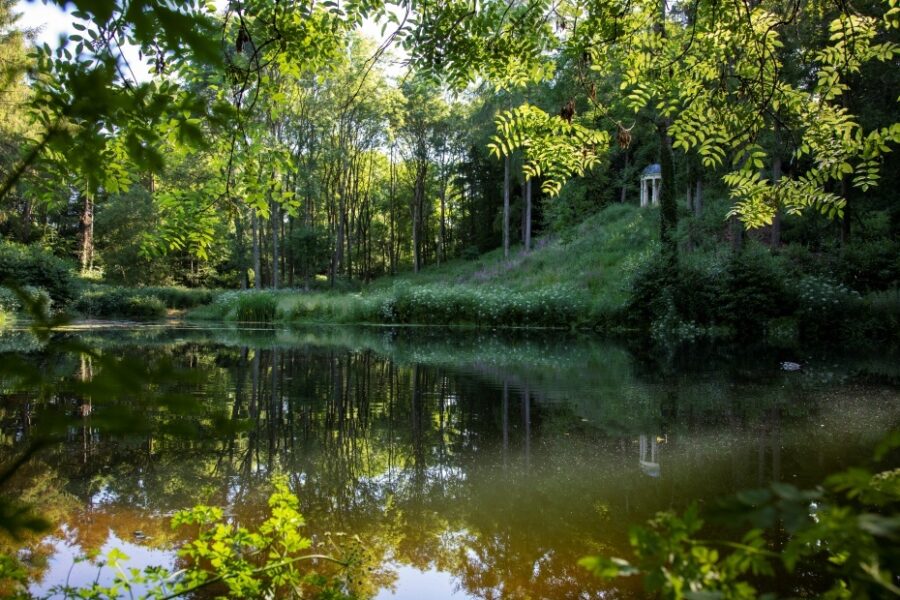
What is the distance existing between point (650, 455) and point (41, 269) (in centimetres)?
2462

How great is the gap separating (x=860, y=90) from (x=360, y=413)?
61.9ft

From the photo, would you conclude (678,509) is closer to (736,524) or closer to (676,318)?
(736,524)

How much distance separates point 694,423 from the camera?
221 inches

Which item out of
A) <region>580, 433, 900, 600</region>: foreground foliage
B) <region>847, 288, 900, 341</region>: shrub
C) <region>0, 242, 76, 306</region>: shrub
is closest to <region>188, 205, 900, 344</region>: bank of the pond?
<region>847, 288, 900, 341</region>: shrub

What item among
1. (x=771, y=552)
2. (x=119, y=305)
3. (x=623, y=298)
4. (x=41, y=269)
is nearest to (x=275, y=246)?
(x=119, y=305)

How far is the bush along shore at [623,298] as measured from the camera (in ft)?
49.5

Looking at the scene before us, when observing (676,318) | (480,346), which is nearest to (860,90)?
(676,318)

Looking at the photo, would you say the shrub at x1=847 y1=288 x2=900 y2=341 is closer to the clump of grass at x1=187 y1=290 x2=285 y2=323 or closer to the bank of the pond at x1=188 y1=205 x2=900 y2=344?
the bank of the pond at x1=188 y1=205 x2=900 y2=344

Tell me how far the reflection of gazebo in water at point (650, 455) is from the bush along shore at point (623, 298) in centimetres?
1037

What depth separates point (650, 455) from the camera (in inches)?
177

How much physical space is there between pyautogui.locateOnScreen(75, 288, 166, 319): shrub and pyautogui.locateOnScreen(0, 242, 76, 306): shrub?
0.74 meters

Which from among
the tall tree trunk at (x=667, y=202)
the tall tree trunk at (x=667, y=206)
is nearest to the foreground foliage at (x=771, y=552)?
the tall tree trunk at (x=667, y=206)

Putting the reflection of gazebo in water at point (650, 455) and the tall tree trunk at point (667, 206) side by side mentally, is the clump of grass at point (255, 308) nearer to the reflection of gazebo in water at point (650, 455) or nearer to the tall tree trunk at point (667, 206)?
Answer: the tall tree trunk at point (667, 206)

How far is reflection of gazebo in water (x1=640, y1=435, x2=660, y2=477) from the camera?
4133 millimetres
